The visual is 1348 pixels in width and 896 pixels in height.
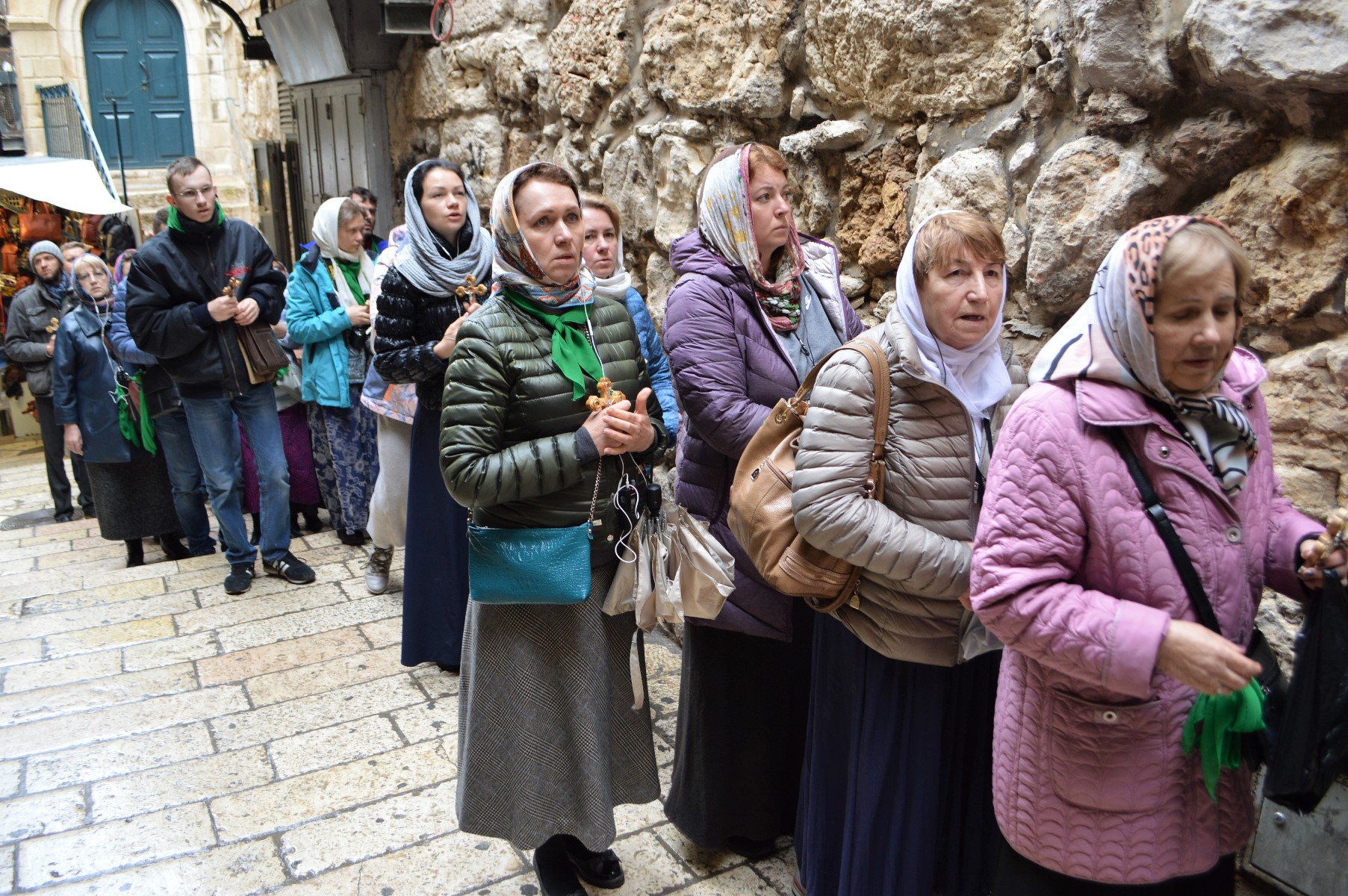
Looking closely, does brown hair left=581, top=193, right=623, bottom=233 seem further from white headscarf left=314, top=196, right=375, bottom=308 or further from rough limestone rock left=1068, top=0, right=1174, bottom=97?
white headscarf left=314, top=196, right=375, bottom=308

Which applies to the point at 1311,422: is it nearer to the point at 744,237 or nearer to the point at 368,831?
the point at 744,237

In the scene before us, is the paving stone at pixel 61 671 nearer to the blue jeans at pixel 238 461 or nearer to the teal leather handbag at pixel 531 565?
the blue jeans at pixel 238 461

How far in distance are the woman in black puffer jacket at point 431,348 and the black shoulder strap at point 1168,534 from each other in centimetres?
242

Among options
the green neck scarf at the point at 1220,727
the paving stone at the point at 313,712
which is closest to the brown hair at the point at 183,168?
the paving stone at the point at 313,712

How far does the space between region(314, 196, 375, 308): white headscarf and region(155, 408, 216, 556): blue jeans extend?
1.18m

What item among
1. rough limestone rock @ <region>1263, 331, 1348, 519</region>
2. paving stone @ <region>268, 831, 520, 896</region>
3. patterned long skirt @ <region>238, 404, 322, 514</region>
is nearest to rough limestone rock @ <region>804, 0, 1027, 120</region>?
rough limestone rock @ <region>1263, 331, 1348, 519</region>

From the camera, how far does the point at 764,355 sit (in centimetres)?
269

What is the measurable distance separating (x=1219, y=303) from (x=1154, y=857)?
0.90 m

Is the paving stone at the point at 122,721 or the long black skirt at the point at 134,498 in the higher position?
the long black skirt at the point at 134,498

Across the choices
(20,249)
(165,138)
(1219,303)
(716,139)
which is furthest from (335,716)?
(165,138)

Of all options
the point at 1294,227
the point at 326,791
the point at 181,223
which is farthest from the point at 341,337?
the point at 1294,227

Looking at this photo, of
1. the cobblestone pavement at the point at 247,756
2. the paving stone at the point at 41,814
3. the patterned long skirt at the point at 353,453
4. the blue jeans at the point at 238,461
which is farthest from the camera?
the patterned long skirt at the point at 353,453

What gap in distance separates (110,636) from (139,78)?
16048 mm

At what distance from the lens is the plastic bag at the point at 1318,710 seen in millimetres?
1591
